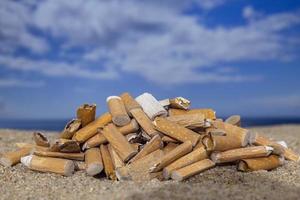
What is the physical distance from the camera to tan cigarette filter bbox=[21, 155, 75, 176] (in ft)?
21.6

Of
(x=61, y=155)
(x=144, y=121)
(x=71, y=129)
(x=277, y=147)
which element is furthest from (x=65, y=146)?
(x=277, y=147)

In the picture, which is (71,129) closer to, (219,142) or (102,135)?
(102,135)

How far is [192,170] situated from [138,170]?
83 cm

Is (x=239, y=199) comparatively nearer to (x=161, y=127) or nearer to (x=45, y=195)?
(x=161, y=127)

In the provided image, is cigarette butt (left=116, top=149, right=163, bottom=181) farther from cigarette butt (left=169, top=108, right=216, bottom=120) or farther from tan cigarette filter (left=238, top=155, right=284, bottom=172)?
tan cigarette filter (left=238, top=155, right=284, bottom=172)

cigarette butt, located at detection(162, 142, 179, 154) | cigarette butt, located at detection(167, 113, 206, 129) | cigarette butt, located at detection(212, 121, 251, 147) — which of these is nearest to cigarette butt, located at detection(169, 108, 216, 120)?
cigarette butt, located at detection(212, 121, 251, 147)

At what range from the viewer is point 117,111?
287 inches

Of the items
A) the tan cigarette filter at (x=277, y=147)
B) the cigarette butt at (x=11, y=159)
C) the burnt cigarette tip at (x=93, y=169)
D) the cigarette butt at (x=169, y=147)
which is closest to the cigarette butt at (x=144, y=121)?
the cigarette butt at (x=169, y=147)

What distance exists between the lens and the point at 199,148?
641cm

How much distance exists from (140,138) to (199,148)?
117 cm

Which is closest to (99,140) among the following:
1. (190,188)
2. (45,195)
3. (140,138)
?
(140,138)

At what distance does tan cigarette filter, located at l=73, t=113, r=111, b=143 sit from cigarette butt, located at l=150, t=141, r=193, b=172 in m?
1.53

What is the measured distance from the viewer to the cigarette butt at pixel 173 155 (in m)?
6.17

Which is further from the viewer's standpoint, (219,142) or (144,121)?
(144,121)
